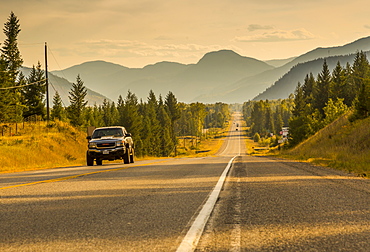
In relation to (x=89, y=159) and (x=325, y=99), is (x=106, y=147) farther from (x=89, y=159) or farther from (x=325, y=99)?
(x=325, y=99)

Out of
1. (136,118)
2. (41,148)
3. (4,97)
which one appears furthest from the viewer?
(136,118)

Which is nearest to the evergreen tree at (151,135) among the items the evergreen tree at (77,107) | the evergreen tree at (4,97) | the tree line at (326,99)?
the evergreen tree at (77,107)

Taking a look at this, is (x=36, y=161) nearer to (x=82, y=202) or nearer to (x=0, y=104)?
(x=82, y=202)

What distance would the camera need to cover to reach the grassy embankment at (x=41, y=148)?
27.7 m

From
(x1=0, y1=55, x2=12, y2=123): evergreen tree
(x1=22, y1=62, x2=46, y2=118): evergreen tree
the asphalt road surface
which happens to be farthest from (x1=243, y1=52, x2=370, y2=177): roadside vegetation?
(x1=22, y1=62, x2=46, y2=118): evergreen tree

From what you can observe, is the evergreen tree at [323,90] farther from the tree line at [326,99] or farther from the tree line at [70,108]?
the tree line at [70,108]

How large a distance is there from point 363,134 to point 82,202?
2414cm

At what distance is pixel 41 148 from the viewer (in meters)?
37.5

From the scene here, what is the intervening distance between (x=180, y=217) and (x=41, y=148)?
112ft

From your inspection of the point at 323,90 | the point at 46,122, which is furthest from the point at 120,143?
the point at 323,90

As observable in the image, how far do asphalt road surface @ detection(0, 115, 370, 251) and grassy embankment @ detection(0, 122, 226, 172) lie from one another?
1351 centimetres

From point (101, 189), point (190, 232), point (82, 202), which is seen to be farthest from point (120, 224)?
point (101, 189)

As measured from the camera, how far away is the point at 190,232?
16.4 feet

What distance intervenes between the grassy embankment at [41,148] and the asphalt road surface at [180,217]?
13.5m
